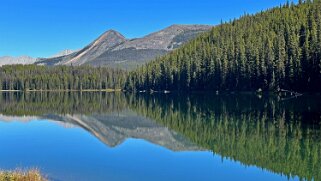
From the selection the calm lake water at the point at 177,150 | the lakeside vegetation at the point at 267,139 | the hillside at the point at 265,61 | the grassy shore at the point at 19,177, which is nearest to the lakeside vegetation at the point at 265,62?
the hillside at the point at 265,61

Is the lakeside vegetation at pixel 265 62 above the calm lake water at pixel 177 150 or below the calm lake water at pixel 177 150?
above

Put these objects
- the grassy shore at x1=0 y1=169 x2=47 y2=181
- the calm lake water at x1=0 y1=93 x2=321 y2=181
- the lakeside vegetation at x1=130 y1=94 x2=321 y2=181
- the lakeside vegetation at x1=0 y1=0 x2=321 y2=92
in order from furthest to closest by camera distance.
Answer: the lakeside vegetation at x1=0 y1=0 x2=321 y2=92, the lakeside vegetation at x1=130 y1=94 x2=321 y2=181, the calm lake water at x1=0 y1=93 x2=321 y2=181, the grassy shore at x1=0 y1=169 x2=47 y2=181

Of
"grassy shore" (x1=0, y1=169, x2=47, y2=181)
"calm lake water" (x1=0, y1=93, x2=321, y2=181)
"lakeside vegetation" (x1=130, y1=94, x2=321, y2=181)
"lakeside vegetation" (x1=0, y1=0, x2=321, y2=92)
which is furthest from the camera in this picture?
"lakeside vegetation" (x1=0, y1=0, x2=321, y2=92)

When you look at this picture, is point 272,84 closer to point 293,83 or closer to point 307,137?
point 293,83

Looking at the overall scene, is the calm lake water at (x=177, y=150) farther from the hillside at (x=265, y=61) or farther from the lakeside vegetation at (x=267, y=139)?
the hillside at (x=265, y=61)

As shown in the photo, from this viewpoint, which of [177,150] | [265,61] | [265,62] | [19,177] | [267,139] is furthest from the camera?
[265,61]

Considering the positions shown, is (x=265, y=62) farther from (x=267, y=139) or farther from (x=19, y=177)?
(x=19, y=177)

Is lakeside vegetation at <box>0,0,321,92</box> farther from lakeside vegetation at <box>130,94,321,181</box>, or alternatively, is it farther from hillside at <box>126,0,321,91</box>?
lakeside vegetation at <box>130,94,321,181</box>

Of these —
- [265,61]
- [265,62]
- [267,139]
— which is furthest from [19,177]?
[265,61]

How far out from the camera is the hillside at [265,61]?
4867 inches

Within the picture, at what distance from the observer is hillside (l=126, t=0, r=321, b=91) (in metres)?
124

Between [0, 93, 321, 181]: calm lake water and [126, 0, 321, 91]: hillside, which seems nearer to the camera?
[0, 93, 321, 181]: calm lake water

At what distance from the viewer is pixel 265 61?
462 ft

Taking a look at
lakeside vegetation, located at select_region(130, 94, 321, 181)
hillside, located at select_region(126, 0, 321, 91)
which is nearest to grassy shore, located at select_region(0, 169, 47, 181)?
lakeside vegetation, located at select_region(130, 94, 321, 181)
